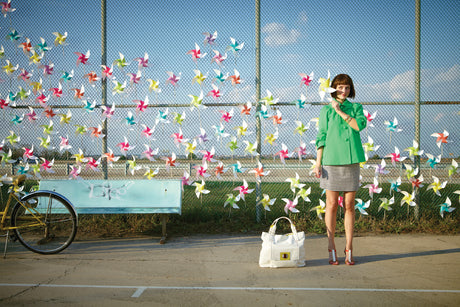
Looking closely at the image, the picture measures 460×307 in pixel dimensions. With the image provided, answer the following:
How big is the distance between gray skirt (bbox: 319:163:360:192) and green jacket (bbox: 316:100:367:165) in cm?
8

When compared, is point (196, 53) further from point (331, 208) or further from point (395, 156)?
point (395, 156)

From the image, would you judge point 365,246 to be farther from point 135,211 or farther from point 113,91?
point 113,91

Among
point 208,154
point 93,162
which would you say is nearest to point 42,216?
point 93,162

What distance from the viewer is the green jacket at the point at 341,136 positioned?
3777 mm

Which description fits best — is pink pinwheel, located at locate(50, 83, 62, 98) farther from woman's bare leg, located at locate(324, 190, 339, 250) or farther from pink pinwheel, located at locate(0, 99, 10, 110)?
woman's bare leg, located at locate(324, 190, 339, 250)

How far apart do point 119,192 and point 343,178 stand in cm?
312

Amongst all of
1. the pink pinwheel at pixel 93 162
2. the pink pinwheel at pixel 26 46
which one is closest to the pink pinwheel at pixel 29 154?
the pink pinwheel at pixel 93 162

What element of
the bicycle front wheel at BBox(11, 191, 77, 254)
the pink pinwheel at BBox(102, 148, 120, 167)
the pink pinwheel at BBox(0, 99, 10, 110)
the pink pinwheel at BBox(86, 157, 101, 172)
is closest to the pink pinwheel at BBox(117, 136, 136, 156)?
the pink pinwheel at BBox(102, 148, 120, 167)

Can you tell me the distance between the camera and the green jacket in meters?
3.78

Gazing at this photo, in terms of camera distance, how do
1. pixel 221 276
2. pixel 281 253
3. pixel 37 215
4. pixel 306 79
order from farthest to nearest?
1. pixel 306 79
2. pixel 37 215
3. pixel 281 253
4. pixel 221 276

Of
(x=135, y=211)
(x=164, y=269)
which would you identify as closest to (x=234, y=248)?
(x=164, y=269)

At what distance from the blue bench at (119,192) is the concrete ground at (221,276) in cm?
54

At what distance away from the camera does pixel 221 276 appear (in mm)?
3436

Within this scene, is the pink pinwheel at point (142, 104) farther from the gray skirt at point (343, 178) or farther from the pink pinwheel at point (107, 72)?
the gray skirt at point (343, 178)
